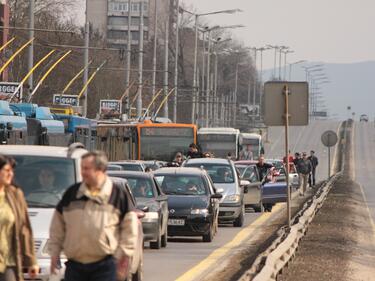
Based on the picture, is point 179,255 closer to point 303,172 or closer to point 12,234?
point 12,234

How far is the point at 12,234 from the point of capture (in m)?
11.7

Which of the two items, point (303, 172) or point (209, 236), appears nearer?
point (209, 236)

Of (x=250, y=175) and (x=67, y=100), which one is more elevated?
(x=67, y=100)

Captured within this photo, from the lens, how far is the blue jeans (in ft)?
36.1

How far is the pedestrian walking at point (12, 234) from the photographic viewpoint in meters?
11.6

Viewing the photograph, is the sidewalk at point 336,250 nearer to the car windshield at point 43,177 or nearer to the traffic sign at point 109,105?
the car windshield at point 43,177

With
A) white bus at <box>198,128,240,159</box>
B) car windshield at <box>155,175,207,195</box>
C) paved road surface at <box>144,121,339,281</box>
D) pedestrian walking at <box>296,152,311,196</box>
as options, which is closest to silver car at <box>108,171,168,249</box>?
paved road surface at <box>144,121,339,281</box>

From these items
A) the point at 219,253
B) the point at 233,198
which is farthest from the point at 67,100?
the point at 219,253

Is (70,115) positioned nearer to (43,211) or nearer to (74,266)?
(43,211)

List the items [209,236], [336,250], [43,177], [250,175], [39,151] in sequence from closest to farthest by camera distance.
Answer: [43,177] < [39,151] < [336,250] < [209,236] < [250,175]

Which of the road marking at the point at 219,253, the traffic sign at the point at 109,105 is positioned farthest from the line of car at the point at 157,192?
the traffic sign at the point at 109,105

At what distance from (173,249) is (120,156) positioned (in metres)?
29.5

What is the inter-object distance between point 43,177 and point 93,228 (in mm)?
5181

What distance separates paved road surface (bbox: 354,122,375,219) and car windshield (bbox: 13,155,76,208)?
1149 inches
